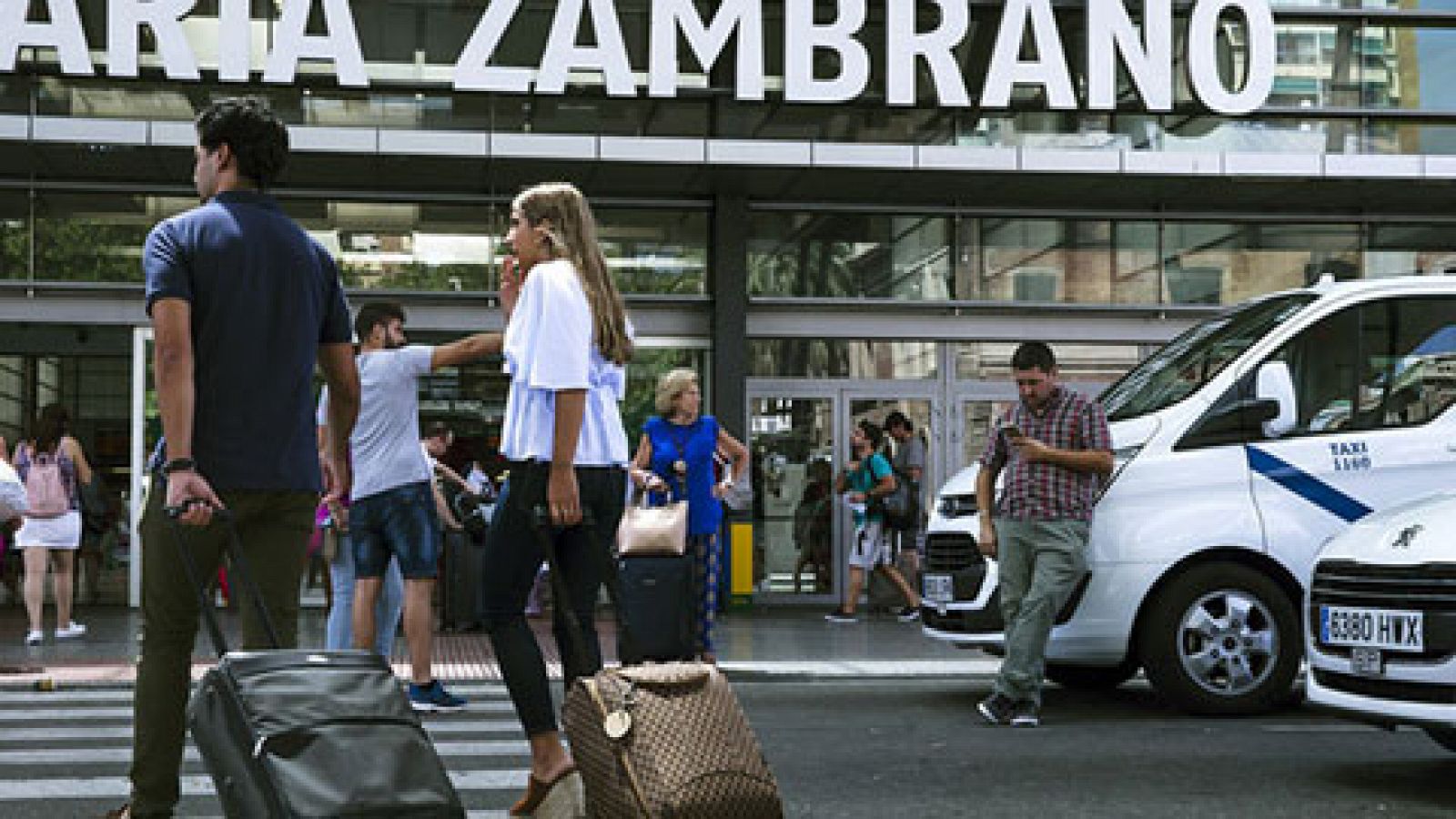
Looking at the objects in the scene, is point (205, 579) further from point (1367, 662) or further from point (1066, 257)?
point (1066, 257)

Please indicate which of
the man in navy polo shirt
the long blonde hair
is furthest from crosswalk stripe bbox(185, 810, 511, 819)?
the long blonde hair

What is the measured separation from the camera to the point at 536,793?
17.6 feet

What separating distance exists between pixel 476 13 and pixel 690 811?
1341 centimetres

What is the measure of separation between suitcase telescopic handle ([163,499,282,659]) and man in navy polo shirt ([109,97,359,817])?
0.04 metres

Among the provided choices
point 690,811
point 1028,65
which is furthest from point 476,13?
point 690,811

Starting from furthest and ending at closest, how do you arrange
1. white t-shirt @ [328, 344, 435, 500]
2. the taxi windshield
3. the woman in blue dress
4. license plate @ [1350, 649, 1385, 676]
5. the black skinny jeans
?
the woman in blue dress < the taxi windshield < white t-shirt @ [328, 344, 435, 500] < license plate @ [1350, 649, 1385, 676] < the black skinny jeans

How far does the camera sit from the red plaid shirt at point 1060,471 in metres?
8.40

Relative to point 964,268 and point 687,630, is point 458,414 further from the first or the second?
point 687,630

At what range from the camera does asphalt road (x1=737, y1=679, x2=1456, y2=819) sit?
613 centimetres

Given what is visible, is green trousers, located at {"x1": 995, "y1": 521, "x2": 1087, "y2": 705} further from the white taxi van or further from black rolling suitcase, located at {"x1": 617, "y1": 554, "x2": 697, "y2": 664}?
black rolling suitcase, located at {"x1": 617, "y1": 554, "x2": 697, "y2": 664}

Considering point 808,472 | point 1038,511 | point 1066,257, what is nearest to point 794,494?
point 808,472

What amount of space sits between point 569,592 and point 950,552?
4377 millimetres

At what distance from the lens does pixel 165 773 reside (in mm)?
4723

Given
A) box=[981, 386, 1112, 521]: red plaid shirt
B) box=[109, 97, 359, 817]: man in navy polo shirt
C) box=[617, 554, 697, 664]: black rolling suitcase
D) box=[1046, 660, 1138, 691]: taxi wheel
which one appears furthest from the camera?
box=[1046, 660, 1138, 691]: taxi wheel
